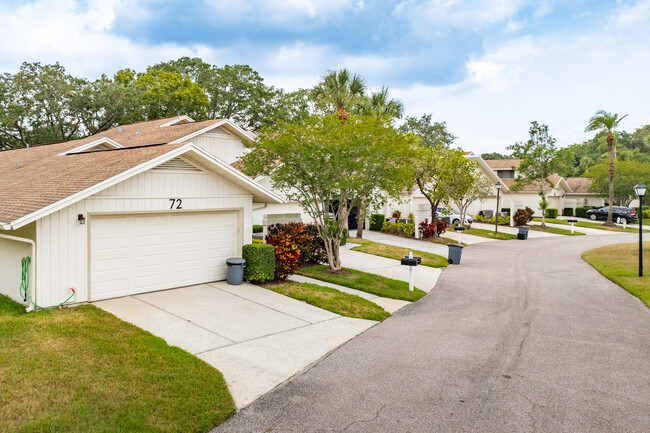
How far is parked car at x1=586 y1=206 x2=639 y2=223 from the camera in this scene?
4116 centimetres

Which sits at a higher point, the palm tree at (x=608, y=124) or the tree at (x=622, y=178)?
the palm tree at (x=608, y=124)

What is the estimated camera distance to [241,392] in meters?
Answer: 6.11

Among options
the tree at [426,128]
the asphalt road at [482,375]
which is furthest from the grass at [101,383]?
the tree at [426,128]

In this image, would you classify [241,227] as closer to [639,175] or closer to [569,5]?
[569,5]

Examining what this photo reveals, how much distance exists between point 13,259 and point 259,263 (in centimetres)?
582

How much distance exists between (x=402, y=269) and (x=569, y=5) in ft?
39.8

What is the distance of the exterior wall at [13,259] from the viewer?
936cm

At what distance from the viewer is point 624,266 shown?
17656 millimetres

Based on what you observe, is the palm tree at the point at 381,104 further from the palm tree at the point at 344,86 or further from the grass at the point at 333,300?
the grass at the point at 333,300

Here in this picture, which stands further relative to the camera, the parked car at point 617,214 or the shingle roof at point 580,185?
the shingle roof at point 580,185

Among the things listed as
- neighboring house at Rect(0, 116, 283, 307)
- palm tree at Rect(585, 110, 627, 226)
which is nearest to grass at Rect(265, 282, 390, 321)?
neighboring house at Rect(0, 116, 283, 307)

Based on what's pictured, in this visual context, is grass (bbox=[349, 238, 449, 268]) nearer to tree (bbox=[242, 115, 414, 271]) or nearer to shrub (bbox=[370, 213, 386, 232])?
tree (bbox=[242, 115, 414, 271])

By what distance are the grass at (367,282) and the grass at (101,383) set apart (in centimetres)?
695

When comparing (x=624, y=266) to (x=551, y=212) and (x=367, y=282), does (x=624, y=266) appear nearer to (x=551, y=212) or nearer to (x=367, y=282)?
(x=367, y=282)
